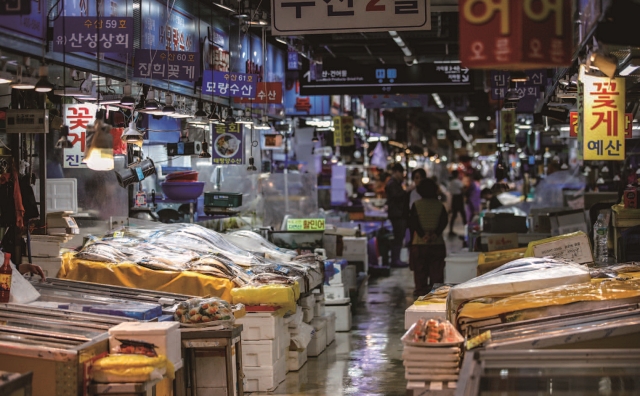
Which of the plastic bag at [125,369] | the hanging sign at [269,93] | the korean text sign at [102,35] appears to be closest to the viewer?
the plastic bag at [125,369]

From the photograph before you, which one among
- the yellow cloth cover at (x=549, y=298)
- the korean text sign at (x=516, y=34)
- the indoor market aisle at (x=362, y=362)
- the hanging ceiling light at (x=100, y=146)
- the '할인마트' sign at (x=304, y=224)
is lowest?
the indoor market aisle at (x=362, y=362)

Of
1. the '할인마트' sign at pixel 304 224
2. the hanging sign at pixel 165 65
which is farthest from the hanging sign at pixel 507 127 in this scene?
the hanging sign at pixel 165 65

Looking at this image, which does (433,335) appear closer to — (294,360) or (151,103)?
(294,360)

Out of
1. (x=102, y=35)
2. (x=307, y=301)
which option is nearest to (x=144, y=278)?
(x=307, y=301)

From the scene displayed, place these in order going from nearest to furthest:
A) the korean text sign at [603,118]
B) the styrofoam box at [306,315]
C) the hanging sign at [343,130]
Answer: the korean text sign at [603,118] < the styrofoam box at [306,315] < the hanging sign at [343,130]

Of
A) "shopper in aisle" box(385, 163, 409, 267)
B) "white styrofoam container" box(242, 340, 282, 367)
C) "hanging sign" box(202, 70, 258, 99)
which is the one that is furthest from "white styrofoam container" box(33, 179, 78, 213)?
"shopper in aisle" box(385, 163, 409, 267)

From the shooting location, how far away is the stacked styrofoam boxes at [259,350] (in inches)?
334

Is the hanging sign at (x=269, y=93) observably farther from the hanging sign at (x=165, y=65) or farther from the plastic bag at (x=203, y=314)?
the plastic bag at (x=203, y=314)

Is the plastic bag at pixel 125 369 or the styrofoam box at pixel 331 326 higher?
the plastic bag at pixel 125 369

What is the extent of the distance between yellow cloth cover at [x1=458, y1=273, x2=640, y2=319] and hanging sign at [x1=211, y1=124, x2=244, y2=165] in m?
8.97

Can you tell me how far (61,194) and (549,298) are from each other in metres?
6.56

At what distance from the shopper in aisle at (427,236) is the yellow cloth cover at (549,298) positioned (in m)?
7.18

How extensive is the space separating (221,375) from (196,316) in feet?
1.67

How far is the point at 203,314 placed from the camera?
22.0ft
